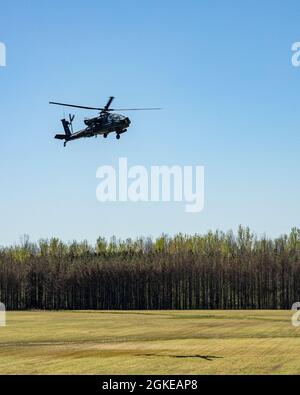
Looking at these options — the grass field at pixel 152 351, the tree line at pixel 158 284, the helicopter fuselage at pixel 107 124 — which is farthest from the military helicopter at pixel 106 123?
the tree line at pixel 158 284

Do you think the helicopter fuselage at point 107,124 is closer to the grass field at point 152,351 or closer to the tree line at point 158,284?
the grass field at point 152,351

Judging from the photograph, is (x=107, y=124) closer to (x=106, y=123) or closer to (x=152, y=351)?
(x=106, y=123)

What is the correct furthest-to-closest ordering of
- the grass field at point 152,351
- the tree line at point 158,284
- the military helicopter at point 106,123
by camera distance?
the tree line at point 158,284 → the military helicopter at point 106,123 → the grass field at point 152,351

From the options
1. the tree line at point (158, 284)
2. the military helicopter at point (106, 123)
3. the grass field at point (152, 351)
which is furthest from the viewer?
the tree line at point (158, 284)

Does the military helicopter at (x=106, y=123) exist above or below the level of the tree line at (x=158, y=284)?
above

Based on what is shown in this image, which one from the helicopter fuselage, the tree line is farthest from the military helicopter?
the tree line

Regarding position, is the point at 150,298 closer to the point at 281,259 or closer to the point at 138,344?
the point at 281,259

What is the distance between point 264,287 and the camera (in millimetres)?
144250

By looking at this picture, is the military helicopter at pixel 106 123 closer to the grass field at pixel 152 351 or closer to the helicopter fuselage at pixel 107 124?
the helicopter fuselage at pixel 107 124

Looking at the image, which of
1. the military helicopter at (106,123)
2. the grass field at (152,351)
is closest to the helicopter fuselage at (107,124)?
the military helicopter at (106,123)

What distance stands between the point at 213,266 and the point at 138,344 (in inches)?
4011

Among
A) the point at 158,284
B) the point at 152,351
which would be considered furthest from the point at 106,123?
the point at 158,284

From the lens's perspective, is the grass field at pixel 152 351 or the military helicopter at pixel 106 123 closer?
the grass field at pixel 152 351
